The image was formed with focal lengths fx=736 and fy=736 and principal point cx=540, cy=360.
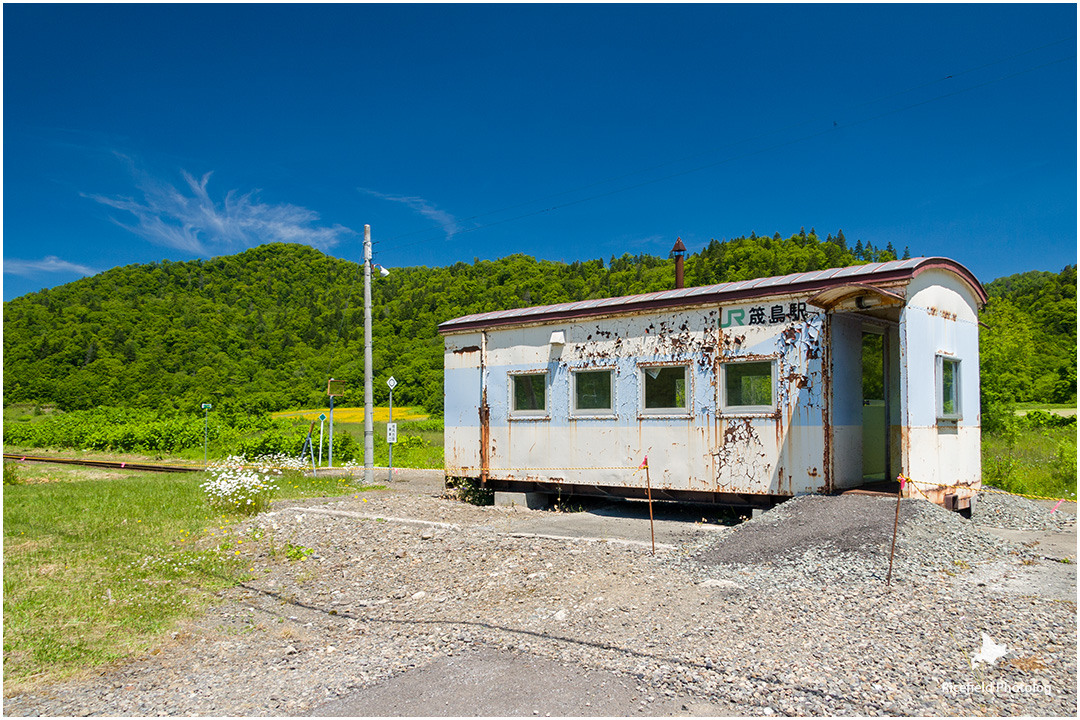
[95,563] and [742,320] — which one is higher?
[742,320]

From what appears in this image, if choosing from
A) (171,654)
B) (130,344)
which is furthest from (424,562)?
(130,344)

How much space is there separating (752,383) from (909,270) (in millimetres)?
2141

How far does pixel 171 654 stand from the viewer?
189 inches

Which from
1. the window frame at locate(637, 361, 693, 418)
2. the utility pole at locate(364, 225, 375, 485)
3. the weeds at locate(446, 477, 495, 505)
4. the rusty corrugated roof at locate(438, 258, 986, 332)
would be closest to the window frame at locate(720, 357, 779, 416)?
the window frame at locate(637, 361, 693, 418)

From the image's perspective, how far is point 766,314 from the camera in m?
8.82

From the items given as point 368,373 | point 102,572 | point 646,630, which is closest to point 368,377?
point 368,373

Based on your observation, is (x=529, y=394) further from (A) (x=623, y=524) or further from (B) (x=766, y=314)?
(B) (x=766, y=314)

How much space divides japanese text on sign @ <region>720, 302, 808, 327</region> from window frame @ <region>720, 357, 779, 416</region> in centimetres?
45

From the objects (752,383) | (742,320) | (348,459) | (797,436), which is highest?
(742,320)

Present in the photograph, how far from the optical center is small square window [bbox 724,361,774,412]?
8859 millimetres

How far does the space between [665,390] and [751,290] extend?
1.76 m

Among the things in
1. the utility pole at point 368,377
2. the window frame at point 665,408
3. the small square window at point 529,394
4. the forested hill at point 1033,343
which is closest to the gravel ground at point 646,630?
the window frame at point 665,408

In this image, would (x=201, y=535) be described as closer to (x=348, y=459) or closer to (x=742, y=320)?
(x=742, y=320)

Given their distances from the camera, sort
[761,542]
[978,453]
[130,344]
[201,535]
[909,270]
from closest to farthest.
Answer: [761,542], [909,270], [201,535], [978,453], [130,344]
